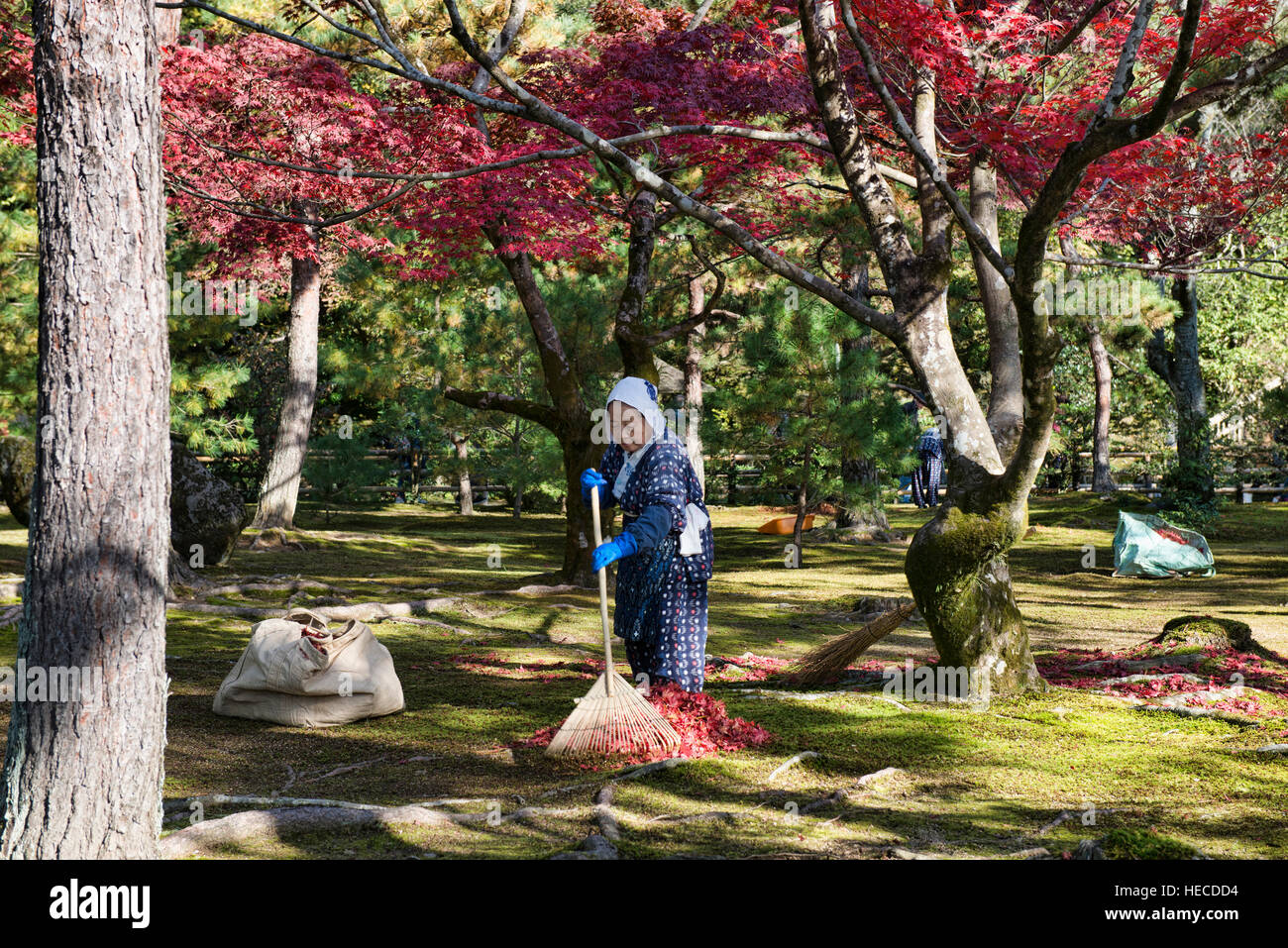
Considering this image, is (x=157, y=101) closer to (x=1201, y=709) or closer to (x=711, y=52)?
(x=1201, y=709)

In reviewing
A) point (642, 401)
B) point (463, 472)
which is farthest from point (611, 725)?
point (463, 472)

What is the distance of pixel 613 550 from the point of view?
434cm

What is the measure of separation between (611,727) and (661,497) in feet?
3.18

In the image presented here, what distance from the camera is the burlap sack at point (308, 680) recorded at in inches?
193

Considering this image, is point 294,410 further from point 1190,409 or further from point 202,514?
point 1190,409

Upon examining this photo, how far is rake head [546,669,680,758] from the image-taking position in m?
4.30

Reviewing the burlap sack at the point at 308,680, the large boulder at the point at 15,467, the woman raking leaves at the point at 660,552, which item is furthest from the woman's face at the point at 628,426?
the large boulder at the point at 15,467

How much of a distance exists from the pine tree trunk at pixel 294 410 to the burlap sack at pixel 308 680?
9541mm

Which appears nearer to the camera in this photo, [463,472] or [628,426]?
[628,426]

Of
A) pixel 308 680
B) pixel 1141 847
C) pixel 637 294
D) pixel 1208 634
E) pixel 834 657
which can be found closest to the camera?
pixel 1141 847

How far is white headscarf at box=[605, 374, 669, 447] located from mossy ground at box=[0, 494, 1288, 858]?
1390 mm

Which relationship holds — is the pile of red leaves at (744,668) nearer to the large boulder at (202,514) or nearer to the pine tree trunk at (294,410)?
the large boulder at (202,514)

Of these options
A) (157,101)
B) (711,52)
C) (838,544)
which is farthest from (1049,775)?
(838,544)

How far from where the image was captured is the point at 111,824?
2.74 metres
